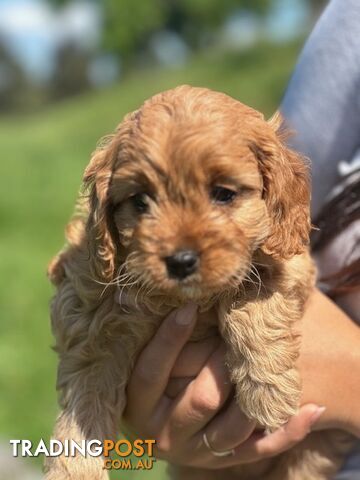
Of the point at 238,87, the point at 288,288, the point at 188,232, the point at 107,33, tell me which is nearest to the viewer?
the point at 188,232

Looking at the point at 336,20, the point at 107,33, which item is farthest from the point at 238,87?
the point at 336,20

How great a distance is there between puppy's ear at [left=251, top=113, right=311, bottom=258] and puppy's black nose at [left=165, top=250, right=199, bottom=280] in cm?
45

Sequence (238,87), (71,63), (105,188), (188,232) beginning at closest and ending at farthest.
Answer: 1. (188,232)
2. (105,188)
3. (238,87)
4. (71,63)

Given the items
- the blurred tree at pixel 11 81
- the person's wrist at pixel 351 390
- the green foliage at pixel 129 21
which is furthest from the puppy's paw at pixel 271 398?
the blurred tree at pixel 11 81

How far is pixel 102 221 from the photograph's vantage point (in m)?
2.81

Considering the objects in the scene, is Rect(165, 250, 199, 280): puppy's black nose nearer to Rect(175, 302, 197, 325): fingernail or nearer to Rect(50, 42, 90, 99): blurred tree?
Rect(175, 302, 197, 325): fingernail

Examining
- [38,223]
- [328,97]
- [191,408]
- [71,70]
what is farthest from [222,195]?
[71,70]

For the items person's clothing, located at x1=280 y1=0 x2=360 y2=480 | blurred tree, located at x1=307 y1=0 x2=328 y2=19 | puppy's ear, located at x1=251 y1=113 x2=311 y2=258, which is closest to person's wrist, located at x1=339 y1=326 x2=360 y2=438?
puppy's ear, located at x1=251 y1=113 x2=311 y2=258

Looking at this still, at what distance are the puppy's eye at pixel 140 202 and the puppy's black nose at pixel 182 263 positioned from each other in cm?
29

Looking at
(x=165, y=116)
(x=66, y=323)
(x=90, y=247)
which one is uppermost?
(x=165, y=116)

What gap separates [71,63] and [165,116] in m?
63.3

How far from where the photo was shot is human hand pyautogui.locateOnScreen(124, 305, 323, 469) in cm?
300

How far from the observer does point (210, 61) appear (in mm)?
38094

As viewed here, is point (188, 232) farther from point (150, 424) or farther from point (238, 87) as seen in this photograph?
point (238, 87)
